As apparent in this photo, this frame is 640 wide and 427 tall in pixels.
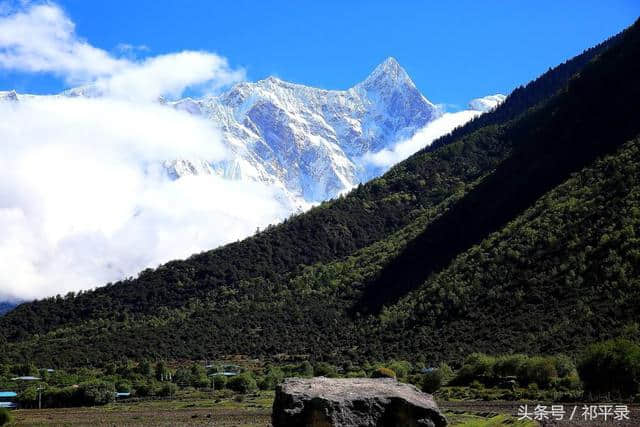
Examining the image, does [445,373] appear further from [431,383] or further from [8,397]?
[8,397]

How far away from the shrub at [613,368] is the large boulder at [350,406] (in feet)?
82.3

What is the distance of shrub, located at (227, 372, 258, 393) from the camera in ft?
257

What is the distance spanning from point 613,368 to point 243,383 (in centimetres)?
4352

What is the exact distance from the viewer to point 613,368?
4412 cm

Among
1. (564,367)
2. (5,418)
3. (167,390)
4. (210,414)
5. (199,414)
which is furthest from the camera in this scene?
(167,390)

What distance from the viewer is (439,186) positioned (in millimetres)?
164125

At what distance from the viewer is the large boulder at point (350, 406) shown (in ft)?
70.5

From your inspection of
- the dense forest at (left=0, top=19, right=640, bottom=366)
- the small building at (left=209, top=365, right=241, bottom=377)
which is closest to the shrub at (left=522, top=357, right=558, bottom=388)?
the dense forest at (left=0, top=19, right=640, bottom=366)

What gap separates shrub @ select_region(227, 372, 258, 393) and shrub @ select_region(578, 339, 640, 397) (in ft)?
132

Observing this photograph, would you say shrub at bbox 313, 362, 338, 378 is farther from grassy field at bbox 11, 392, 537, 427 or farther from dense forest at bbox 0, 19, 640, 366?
dense forest at bbox 0, 19, 640, 366

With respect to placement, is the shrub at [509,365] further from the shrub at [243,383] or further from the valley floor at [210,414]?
the shrub at [243,383]

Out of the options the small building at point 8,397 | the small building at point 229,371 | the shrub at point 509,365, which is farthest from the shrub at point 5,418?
the small building at point 229,371

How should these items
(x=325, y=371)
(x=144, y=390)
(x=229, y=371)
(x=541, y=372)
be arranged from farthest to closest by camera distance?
(x=229, y=371) < (x=144, y=390) < (x=325, y=371) < (x=541, y=372)

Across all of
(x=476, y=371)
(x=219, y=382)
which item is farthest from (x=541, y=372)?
(x=219, y=382)
